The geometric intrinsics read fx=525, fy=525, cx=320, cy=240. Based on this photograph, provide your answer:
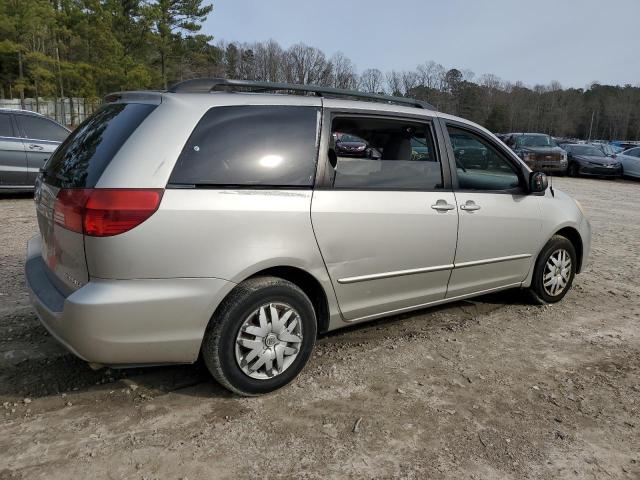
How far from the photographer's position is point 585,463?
2.62 meters

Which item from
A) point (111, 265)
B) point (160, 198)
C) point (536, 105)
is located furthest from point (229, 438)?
point (536, 105)

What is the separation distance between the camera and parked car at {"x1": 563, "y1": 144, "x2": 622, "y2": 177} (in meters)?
21.5

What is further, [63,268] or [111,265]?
[63,268]

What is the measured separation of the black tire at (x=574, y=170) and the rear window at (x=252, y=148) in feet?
72.0

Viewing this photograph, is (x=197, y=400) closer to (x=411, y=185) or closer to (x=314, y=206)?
(x=314, y=206)

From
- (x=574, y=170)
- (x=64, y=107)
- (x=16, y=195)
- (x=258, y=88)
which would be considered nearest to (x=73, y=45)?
(x=64, y=107)

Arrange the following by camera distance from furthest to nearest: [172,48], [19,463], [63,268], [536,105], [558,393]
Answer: [536,105], [172,48], [558,393], [63,268], [19,463]

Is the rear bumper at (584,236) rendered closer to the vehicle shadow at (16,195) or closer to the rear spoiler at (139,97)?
the rear spoiler at (139,97)

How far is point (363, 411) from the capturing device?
3004mm

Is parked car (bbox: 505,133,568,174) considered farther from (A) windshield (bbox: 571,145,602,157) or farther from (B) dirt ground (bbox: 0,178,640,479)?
(B) dirt ground (bbox: 0,178,640,479)

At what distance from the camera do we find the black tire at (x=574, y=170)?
2222cm

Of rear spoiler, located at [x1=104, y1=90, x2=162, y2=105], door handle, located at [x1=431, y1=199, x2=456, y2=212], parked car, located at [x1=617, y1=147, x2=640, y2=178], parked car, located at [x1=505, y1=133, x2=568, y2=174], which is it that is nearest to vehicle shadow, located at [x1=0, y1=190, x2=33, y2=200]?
rear spoiler, located at [x1=104, y1=90, x2=162, y2=105]

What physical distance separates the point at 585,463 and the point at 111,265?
2544mm

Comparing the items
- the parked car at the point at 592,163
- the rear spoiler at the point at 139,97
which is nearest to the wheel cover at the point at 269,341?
the rear spoiler at the point at 139,97
